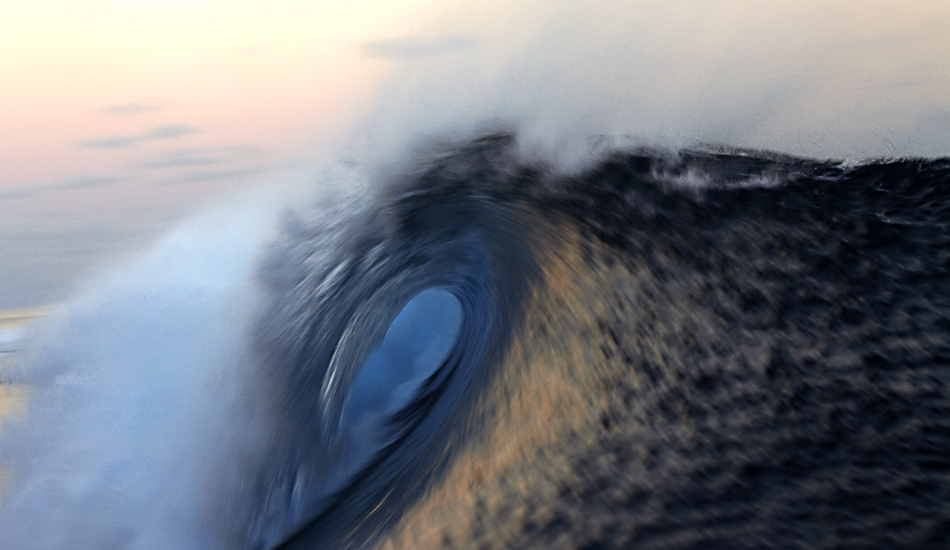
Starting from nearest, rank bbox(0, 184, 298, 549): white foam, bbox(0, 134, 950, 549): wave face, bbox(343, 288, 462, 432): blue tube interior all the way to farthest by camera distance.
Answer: bbox(0, 134, 950, 549): wave face, bbox(0, 184, 298, 549): white foam, bbox(343, 288, 462, 432): blue tube interior

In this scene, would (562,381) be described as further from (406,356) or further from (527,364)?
(406,356)

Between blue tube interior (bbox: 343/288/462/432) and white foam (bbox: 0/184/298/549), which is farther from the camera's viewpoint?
blue tube interior (bbox: 343/288/462/432)

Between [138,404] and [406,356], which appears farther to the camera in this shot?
[406,356]

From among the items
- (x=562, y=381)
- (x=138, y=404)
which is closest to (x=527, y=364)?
(x=562, y=381)

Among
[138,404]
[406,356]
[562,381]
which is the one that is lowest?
[406,356]

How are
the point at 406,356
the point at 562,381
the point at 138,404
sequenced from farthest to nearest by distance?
Result: 1. the point at 406,356
2. the point at 138,404
3. the point at 562,381

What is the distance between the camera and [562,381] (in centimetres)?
205

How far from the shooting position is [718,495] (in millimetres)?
1543

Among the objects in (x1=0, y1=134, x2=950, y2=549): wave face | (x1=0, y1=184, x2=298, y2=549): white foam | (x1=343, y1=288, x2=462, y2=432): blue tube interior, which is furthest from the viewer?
(x1=343, y1=288, x2=462, y2=432): blue tube interior

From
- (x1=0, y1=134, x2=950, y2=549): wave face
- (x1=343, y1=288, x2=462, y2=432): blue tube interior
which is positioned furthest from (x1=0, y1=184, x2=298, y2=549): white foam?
(x1=343, y1=288, x2=462, y2=432): blue tube interior

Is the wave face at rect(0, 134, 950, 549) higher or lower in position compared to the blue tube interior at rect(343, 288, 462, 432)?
higher

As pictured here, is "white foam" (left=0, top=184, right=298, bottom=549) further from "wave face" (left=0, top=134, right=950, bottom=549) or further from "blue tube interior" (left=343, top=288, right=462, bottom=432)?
"blue tube interior" (left=343, top=288, right=462, bottom=432)

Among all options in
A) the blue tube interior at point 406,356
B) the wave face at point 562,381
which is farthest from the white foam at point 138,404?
the blue tube interior at point 406,356

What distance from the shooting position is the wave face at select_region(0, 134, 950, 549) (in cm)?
156
